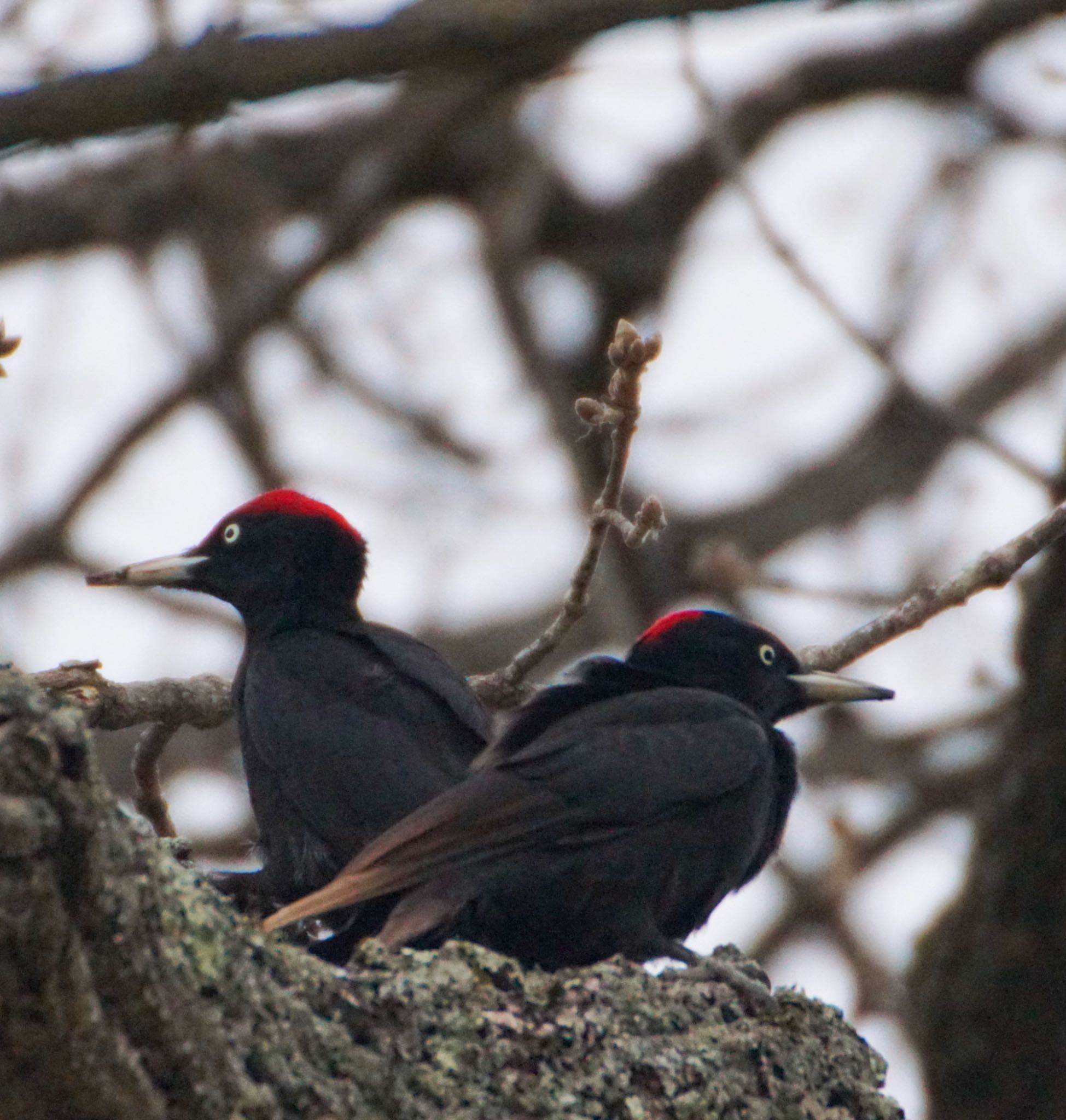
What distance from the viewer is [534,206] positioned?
34.2 feet

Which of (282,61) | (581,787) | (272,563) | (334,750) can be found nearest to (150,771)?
(334,750)

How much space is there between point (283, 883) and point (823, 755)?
5442 mm

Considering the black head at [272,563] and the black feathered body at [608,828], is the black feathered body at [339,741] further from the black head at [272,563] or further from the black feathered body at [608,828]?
the black feathered body at [608,828]

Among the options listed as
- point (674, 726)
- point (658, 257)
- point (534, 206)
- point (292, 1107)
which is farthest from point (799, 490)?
point (292, 1107)

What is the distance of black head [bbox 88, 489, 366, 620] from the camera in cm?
548

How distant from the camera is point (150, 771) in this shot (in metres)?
4.91

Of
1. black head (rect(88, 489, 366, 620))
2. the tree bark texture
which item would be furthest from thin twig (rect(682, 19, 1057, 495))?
black head (rect(88, 489, 366, 620))

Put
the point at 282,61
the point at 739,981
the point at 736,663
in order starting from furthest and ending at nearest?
the point at 282,61
the point at 736,663
the point at 739,981

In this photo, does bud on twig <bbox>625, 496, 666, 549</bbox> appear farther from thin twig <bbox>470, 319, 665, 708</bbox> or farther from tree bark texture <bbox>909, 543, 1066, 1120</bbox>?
tree bark texture <bbox>909, 543, 1066, 1120</bbox>

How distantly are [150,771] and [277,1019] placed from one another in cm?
230

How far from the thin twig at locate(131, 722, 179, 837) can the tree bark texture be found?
276 cm

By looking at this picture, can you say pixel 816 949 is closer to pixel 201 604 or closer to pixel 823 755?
pixel 823 755

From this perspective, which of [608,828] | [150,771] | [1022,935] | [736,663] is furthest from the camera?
[1022,935]

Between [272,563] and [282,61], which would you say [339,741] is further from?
[282,61]
